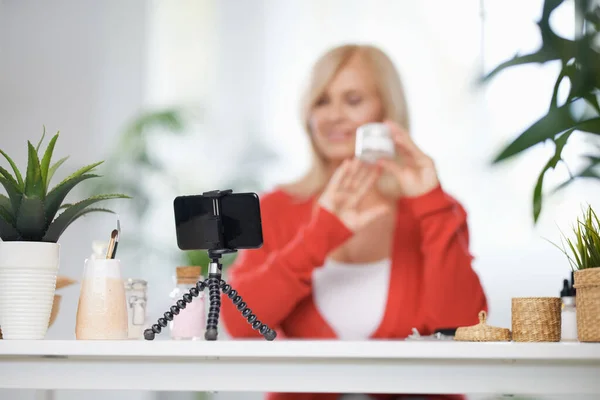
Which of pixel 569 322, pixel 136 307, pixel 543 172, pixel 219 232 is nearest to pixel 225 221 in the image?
pixel 219 232

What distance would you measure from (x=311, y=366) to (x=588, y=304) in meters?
0.48

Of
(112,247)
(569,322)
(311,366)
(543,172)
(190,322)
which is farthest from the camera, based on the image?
(543,172)

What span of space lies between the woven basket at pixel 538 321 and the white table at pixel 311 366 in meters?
0.18

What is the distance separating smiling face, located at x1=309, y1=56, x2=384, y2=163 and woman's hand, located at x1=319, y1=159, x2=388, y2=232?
51 millimetres

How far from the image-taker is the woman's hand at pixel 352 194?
2080 millimetres

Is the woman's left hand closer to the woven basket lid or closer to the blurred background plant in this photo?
A: the blurred background plant

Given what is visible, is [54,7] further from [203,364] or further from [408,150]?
[203,364]

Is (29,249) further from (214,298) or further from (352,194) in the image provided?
(352,194)

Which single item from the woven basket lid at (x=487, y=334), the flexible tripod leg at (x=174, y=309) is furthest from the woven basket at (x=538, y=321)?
the flexible tripod leg at (x=174, y=309)

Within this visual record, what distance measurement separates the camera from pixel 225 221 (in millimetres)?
1251

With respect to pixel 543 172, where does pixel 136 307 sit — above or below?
below

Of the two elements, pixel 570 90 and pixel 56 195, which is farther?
pixel 570 90

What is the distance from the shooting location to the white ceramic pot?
1.22 m

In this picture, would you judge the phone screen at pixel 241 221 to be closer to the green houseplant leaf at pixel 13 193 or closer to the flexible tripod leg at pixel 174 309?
the flexible tripod leg at pixel 174 309
